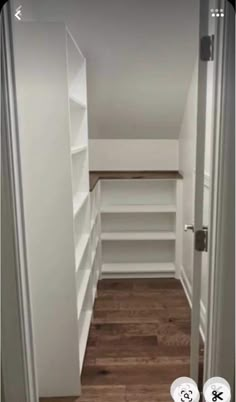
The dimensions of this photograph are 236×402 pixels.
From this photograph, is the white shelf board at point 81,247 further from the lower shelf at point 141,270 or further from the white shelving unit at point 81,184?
the lower shelf at point 141,270

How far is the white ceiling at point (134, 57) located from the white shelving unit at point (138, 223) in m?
0.58

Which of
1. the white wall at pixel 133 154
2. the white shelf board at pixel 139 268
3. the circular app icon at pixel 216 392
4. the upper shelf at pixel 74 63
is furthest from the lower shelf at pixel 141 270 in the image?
the circular app icon at pixel 216 392

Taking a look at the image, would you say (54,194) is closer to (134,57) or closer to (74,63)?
(74,63)

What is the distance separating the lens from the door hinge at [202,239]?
1.36 metres

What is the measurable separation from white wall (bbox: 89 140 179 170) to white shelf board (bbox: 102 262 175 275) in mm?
1053

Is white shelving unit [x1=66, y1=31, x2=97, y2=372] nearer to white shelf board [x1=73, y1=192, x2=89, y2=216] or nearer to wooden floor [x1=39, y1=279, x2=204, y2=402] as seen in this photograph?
white shelf board [x1=73, y1=192, x2=89, y2=216]

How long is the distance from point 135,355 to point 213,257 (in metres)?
1.26

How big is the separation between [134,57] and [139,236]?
5.69ft

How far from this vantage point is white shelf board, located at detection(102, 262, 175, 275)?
3514mm

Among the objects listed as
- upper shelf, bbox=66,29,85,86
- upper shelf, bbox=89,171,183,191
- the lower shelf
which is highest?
upper shelf, bbox=66,29,85,86

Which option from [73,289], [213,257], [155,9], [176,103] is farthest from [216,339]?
[176,103]

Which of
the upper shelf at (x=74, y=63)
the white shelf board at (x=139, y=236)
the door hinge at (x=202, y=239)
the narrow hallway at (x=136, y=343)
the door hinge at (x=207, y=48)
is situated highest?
the upper shelf at (x=74, y=63)

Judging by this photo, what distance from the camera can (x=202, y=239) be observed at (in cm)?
136

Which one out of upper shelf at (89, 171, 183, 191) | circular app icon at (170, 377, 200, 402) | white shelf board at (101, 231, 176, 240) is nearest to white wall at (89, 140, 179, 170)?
upper shelf at (89, 171, 183, 191)
